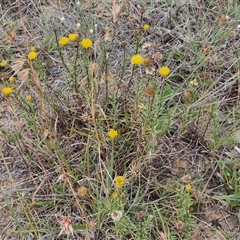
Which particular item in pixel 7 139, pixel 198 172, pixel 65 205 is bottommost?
pixel 198 172

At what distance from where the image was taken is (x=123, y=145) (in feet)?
5.89

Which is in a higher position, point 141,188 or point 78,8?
point 78,8

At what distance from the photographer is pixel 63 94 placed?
6.37 feet

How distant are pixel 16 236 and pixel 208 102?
3.13 ft

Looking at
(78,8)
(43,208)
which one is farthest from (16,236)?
(78,8)

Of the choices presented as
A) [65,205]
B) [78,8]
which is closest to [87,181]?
[65,205]

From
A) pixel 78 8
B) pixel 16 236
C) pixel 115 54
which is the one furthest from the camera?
pixel 78 8

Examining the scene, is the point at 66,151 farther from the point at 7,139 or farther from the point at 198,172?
the point at 198,172

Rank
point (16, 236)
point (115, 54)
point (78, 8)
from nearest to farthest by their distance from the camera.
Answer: point (16, 236)
point (115, 54)
point (78, 8)

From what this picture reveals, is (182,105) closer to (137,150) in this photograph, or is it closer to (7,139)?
(137,150)

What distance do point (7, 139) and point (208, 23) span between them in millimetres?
1164

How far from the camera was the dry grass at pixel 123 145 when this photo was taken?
1623 mm

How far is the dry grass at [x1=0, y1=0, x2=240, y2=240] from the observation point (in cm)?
162

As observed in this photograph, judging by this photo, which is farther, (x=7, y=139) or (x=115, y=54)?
(x=115, y=54)
